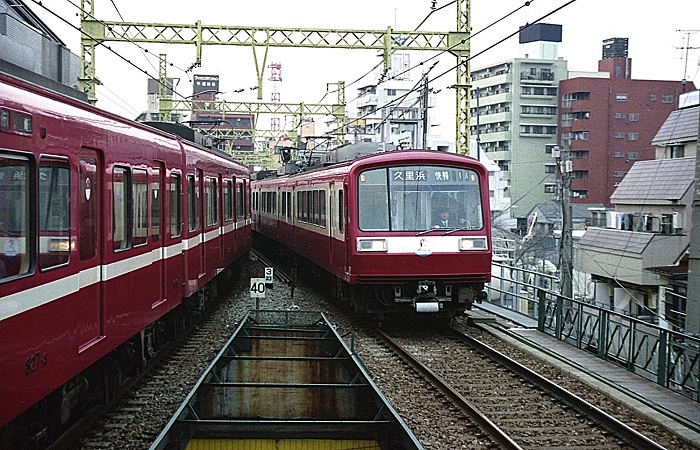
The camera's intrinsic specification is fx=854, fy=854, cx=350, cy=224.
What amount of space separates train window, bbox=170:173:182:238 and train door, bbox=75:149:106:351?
3.21 metres

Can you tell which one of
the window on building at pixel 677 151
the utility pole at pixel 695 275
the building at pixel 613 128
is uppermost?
the building at pixel 613 128

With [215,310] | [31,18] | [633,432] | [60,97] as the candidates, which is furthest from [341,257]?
[31,18]

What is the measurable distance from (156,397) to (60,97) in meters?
4.00

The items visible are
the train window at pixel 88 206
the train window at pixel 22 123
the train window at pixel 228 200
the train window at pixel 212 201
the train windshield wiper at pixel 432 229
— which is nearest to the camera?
the train window at pixel 22 123

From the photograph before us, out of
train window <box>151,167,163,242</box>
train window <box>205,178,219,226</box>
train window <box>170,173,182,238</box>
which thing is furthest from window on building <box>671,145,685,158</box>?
train window <box>151,167,163,242</box>

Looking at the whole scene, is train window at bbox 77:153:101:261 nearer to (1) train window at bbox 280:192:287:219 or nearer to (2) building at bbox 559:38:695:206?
(1) train window at bbox 280:192:287:219

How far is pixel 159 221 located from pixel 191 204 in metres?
2.39

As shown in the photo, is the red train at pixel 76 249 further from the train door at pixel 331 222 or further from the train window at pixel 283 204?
the train window at pixel 283 204

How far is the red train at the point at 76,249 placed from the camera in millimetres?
4566

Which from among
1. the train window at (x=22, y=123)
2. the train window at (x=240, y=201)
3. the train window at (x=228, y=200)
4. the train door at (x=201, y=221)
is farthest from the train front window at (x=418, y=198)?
the train window at (x=22, y=123)

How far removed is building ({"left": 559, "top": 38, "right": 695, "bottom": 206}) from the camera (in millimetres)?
45750

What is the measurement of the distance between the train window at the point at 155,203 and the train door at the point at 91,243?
2.09 m

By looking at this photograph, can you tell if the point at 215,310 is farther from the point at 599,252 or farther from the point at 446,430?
the point at 599,252

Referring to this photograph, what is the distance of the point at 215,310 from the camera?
50.7 feet
